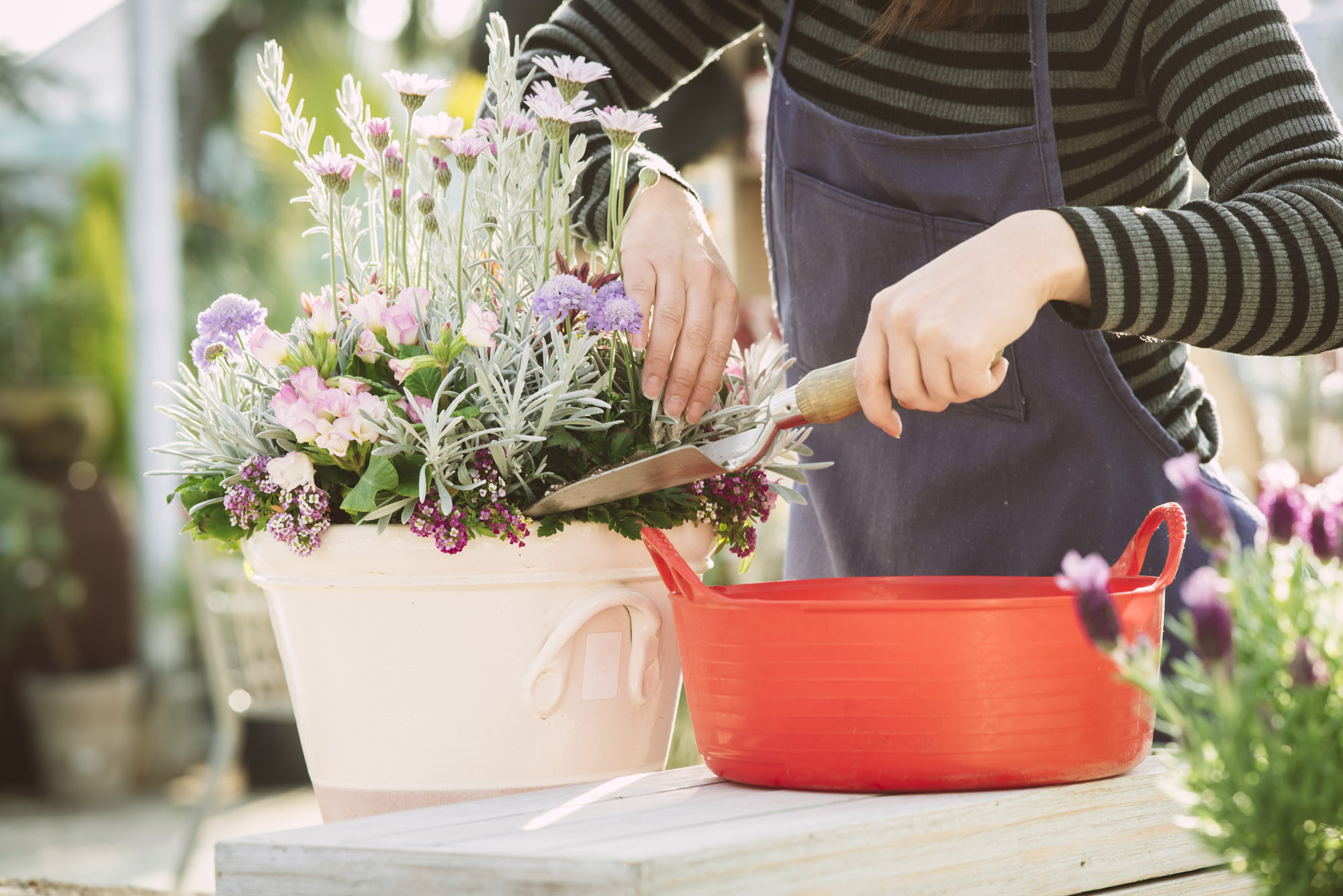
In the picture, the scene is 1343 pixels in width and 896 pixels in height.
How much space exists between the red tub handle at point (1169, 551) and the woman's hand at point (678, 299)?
0.29 metres

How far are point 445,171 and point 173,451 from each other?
0.27 m

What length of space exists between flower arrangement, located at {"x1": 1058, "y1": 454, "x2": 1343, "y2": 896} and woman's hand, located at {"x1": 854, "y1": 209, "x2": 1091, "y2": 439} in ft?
0.60

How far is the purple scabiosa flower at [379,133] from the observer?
877mm

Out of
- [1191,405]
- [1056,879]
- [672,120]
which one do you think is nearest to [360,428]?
[1056,879]

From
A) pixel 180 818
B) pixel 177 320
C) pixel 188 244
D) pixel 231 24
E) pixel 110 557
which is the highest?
pixel 231 24

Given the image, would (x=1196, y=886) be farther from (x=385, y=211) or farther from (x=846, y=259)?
(x=385, y=211)

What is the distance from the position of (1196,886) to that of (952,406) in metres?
0.41

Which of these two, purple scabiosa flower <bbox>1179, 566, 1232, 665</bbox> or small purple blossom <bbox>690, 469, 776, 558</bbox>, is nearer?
purple scabiosa flower <bbox>1179, 566, 1232, 665</bbox>

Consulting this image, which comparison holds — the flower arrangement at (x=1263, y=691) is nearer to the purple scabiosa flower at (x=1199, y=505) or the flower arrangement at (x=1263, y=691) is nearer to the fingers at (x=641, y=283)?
the purple scabiosa flower at (x=1199, y=505)

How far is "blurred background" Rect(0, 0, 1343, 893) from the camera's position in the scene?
3395 mm

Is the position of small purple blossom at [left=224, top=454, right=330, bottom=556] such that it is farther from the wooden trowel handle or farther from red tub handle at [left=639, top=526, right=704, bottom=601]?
the wooden trowel handle

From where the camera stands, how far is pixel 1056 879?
67 centimetres

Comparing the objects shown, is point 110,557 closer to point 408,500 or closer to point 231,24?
point 231,24

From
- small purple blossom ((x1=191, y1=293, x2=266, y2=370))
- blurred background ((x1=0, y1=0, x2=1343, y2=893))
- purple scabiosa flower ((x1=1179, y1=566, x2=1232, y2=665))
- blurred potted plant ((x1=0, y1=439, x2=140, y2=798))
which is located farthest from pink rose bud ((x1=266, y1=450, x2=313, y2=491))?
blurred potted plant ((x1=0, y1=439, x2=140, y2=798))
